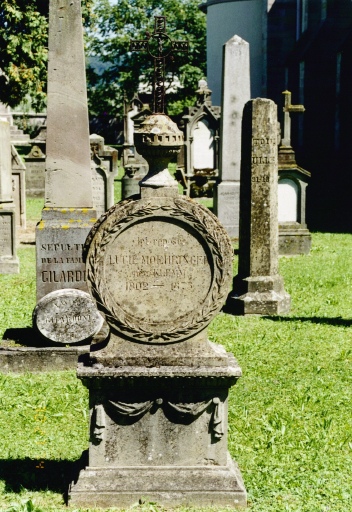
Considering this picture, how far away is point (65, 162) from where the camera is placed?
8.64m

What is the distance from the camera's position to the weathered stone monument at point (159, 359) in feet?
17.9

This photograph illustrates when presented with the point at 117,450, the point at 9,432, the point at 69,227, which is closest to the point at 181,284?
the point at 117,450

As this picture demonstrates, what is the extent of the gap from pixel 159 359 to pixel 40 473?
1.25 metres

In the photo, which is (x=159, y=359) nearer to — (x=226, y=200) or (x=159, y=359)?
(x=159, y=359)

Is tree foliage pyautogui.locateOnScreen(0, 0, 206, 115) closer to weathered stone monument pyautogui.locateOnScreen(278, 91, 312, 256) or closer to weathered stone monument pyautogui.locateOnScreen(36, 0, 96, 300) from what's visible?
weathered stone monument pyautogui.locateOnScreen(278, 91, 312, 256)

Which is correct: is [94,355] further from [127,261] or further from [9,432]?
[9,432]

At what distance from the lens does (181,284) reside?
561 cm

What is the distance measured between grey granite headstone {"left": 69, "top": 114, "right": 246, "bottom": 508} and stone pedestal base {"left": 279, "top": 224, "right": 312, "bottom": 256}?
1027 centimetres

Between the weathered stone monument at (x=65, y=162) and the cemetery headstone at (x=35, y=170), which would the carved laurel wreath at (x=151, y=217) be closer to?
the weathered stone monument at (x=65, y=162)

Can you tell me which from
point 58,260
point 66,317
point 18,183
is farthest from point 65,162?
point 18,183

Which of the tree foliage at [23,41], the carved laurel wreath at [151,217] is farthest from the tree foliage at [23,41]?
the carved laurel wreath at [151,217]

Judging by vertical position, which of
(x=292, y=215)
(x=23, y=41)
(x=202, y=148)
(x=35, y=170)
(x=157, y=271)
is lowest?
(x=292, y=215)

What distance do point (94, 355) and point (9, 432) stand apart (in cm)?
173

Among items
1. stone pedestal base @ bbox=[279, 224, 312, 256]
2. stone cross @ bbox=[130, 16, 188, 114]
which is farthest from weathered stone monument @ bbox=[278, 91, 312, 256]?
stone cross @ bbox=[130, 16, 188, 114]
